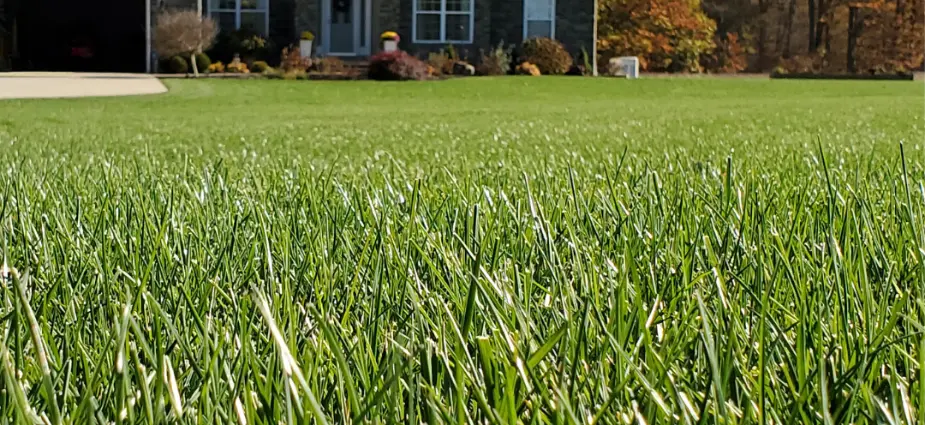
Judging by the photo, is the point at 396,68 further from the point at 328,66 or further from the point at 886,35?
the point at 886,35

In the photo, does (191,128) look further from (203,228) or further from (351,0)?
(351,0)

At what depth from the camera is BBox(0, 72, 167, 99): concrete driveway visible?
19445 mm

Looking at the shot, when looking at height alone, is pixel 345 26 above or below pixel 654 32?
below

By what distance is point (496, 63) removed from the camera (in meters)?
29.2

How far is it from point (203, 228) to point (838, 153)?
11.3ft

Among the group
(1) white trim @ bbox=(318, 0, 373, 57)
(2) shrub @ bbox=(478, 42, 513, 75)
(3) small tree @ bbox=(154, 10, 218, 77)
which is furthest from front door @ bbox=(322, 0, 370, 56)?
(3) small tree @ bbox=(154, 10, 218, 77)

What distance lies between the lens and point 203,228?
2.17 metres

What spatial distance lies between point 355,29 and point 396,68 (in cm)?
667

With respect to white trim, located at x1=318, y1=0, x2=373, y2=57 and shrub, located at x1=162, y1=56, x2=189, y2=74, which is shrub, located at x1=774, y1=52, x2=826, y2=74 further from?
shrub, located at x1=162, y1=56, x2=189, y2=74

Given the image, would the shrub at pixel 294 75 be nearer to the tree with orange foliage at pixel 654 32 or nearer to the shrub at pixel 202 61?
the shrub at pixel 202 61

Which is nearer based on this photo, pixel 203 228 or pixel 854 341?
pixel 854 341

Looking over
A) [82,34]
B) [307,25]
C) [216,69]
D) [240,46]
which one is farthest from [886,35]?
[82,34]

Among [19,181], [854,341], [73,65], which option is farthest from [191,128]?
[73,65]

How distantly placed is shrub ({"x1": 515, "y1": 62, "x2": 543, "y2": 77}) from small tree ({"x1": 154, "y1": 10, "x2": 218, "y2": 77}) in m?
7.78
